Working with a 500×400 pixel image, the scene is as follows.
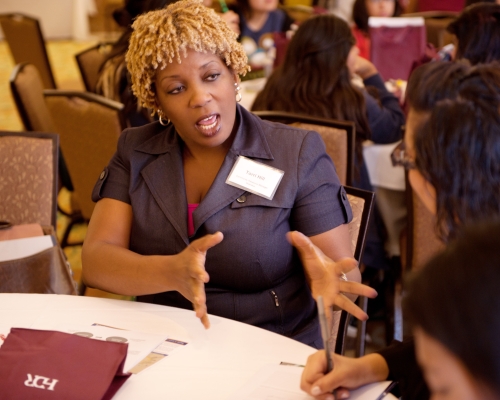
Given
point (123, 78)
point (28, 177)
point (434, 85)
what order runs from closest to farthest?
1. point (434, 85)
2. point (28, 177)
3. point (123, 78)

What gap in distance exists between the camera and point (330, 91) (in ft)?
8.80

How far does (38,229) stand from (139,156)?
434 mm

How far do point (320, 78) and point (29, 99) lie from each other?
59.3 inches

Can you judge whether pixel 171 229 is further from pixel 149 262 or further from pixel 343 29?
pixel 343 29

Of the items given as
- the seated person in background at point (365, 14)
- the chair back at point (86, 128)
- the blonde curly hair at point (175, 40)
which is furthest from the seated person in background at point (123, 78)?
the seated person in background at point (365, 14)

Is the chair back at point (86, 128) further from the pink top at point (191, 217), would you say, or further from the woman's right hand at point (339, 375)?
the woman's right hand at point (339, 375)

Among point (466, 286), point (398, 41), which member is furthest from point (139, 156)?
point (398, 41)

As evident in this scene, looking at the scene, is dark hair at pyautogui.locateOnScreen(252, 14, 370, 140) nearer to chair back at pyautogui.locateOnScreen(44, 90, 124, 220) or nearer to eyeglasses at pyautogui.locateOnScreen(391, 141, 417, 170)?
chair back at pyautogui.locateOnScreen(44, 90, 124, 220)

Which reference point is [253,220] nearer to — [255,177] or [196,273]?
[255,177]

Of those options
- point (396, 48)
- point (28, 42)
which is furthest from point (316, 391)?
point (28, 42)

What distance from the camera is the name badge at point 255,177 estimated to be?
5.33 feet

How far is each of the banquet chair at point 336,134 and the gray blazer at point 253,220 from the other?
26.8 inches

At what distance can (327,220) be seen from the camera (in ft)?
5.35

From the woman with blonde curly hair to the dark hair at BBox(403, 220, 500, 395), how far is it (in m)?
0.79
